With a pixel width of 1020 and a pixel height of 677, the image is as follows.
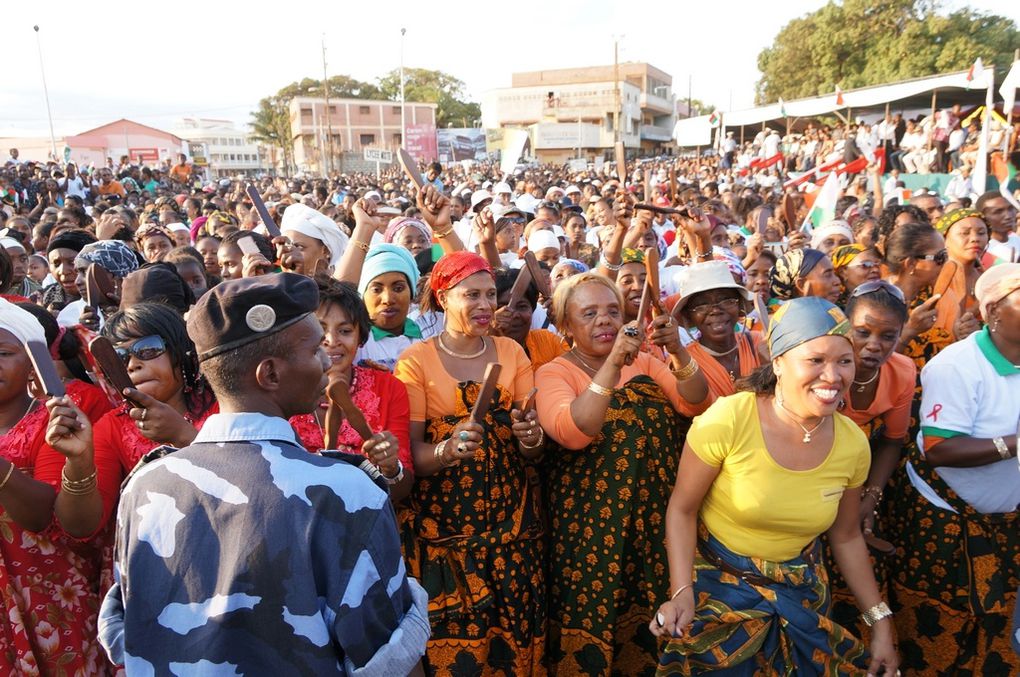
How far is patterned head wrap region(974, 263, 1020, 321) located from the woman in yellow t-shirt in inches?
33.7

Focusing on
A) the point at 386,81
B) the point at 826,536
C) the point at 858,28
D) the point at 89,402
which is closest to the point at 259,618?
the point at 89,402

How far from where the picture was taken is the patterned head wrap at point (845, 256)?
3.99 metres

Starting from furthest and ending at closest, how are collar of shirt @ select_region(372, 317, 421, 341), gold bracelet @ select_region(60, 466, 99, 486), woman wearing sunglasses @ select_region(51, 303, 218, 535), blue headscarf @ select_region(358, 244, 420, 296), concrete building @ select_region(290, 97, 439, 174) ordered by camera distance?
concrete building @ select_region(290, 97, 439, 174) → collar of shirt @ select_region(372, 317, 421, 341) → blue headscarf @ select_region(358, 244, 420, 296) → woman wearing sunglasses @ select_region(51, 303, 218, 535) → gold bracelet @ select_region(60, 466, 99, 486)

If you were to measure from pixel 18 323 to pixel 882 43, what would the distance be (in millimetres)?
36070

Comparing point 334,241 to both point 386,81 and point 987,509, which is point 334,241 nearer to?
point 987,509

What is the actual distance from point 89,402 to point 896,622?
3405 millimetres

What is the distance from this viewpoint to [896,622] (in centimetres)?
290

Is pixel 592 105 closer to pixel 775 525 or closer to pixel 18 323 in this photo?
pixel 775 525

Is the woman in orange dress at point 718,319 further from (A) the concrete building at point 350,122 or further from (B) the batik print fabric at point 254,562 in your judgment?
(A) the concrete building at point 350,122

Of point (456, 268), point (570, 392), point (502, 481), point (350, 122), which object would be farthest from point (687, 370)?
point (350, 122)

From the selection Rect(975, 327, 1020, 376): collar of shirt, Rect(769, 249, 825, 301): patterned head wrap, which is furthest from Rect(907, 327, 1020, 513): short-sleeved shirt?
Rect(769, 249, 825, 301): patterned head wrap

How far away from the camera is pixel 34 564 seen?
213 cm

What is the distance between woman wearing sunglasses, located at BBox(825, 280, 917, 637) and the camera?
261 centimetres

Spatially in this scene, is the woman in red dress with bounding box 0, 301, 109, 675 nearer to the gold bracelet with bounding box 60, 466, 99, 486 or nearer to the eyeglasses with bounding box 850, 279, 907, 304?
the gold bracelet with bounding box 60, 466, 99, 486
